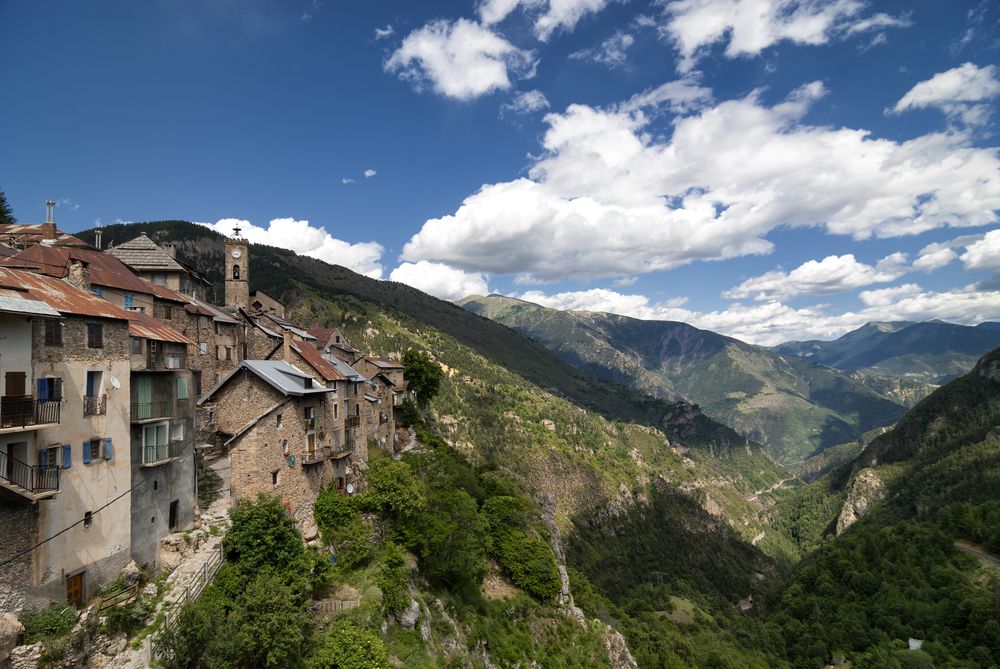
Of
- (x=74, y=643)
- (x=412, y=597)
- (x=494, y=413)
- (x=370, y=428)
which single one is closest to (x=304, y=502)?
(x=412, y=597)

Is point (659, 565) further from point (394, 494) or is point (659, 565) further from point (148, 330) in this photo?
point (148, 330)

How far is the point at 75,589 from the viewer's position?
757 inches

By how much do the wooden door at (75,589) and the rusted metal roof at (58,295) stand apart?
400 inches

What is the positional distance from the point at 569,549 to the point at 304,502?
11945 centimetres

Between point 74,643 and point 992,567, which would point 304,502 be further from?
point 992,567

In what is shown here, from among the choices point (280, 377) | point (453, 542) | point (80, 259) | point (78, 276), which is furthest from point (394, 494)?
point (80, 259)

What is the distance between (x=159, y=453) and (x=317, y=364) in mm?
13974

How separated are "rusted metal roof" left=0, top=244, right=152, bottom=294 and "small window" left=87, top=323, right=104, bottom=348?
1253 centimetres

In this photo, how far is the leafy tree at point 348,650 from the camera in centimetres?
2272

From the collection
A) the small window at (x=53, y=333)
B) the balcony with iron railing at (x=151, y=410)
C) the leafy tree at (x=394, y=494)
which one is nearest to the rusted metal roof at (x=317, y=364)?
the leafy tree at (x=394, y=494)

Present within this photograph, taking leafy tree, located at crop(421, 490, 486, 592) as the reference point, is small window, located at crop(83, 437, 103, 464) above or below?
A: above

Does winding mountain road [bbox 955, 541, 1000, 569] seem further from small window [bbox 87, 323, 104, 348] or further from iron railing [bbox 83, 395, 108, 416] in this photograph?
small window [bbox 87, 323, 104, 348]

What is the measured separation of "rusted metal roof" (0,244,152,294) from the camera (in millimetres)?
30234

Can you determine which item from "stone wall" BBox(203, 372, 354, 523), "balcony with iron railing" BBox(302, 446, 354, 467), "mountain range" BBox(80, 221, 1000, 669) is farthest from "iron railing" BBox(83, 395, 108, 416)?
"mountain range" BBox(80, 221, 1000, 669)
